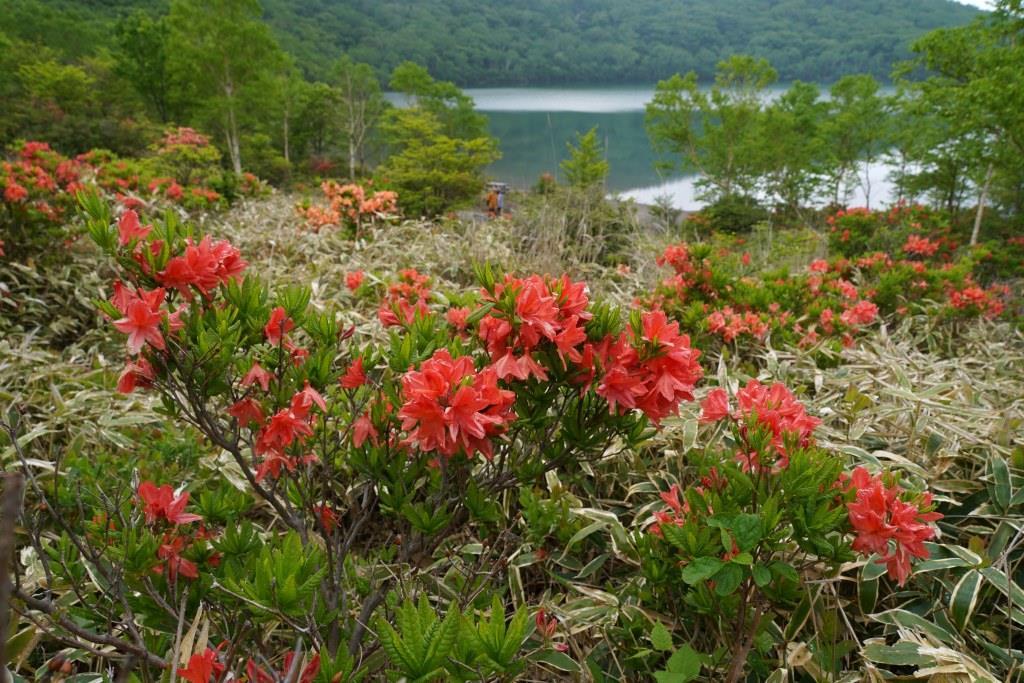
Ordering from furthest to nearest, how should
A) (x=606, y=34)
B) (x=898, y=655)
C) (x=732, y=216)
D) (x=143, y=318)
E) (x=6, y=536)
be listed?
(x=606, y=34) → (x=732, y=216) → (x=898, y=655) → (x=143, y=318) → (x=6, y=536)

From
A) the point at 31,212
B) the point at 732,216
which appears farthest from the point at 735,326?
the point at 732,216

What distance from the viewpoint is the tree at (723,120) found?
19078 mm

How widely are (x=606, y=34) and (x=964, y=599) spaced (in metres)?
86.9

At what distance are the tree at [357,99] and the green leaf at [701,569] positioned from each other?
22462 millimetres

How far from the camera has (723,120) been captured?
762 inches

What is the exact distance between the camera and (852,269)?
3.60 m

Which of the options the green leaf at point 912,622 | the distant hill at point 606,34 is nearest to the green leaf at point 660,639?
the green leaf at point 912,622

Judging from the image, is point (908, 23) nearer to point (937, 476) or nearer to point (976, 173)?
point (976, 173)

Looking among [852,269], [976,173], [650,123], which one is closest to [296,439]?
[852,269]

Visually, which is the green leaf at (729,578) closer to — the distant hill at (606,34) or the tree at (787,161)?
the tree at (787,161)

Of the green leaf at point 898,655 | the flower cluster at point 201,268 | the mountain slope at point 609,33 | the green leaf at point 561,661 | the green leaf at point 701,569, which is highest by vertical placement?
the mountain slope at point 609,33

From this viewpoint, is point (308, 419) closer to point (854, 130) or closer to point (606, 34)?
point (854, 130)

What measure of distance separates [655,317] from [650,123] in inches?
888

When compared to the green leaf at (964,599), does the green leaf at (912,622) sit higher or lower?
lower
